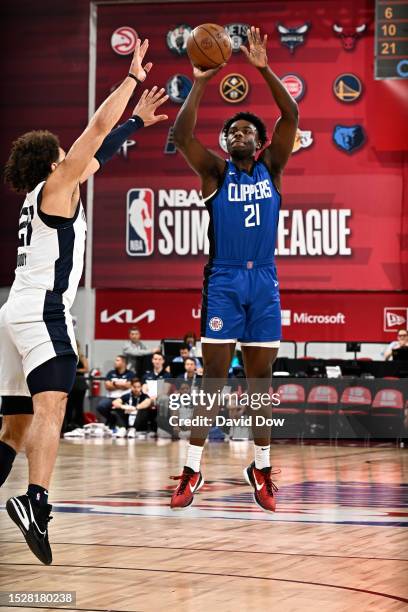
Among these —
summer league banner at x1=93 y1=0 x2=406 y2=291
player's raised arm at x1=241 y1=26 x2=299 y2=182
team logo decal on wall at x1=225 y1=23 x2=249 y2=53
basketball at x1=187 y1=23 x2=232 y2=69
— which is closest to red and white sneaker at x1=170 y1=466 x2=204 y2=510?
player's raised arm at x1=241 y1=26 x2=299 y2=182

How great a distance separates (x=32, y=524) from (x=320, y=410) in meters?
11.0

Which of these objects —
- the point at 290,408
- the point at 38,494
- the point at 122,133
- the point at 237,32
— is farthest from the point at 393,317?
the point at 38,494

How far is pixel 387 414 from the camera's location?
1396 cm

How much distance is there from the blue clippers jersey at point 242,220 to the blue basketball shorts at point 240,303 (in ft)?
0.21

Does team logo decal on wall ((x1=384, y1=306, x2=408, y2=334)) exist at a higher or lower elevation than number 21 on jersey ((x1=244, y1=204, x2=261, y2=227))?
lower

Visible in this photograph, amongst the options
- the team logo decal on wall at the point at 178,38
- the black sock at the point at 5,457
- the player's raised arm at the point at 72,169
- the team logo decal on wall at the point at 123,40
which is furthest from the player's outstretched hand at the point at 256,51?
the team logo decal on wall at the point at 123,40

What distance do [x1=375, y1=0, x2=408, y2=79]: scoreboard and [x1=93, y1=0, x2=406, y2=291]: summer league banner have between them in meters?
3.13

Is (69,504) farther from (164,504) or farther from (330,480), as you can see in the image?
(330,480)

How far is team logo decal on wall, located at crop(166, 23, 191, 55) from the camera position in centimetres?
1914

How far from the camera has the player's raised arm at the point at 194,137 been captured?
5.46 m

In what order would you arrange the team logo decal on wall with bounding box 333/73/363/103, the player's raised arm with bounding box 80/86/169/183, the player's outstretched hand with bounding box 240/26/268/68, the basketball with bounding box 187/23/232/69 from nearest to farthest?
the player's raised arm with bounding box 80/86/169/183
the player's outstretched hand with bounding box 240/26/268/68
the basketball with bounding box 187/23/232/69
the team logo decal on wall with bounding box 333/73/363/103

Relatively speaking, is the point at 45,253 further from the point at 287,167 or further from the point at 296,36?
the point at 296,36

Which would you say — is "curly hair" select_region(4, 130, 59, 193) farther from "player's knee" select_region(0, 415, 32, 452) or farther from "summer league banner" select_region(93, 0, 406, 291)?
"summer league banner" select_region(93, 0, 406, 291)

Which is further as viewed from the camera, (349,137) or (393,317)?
(349,137)
